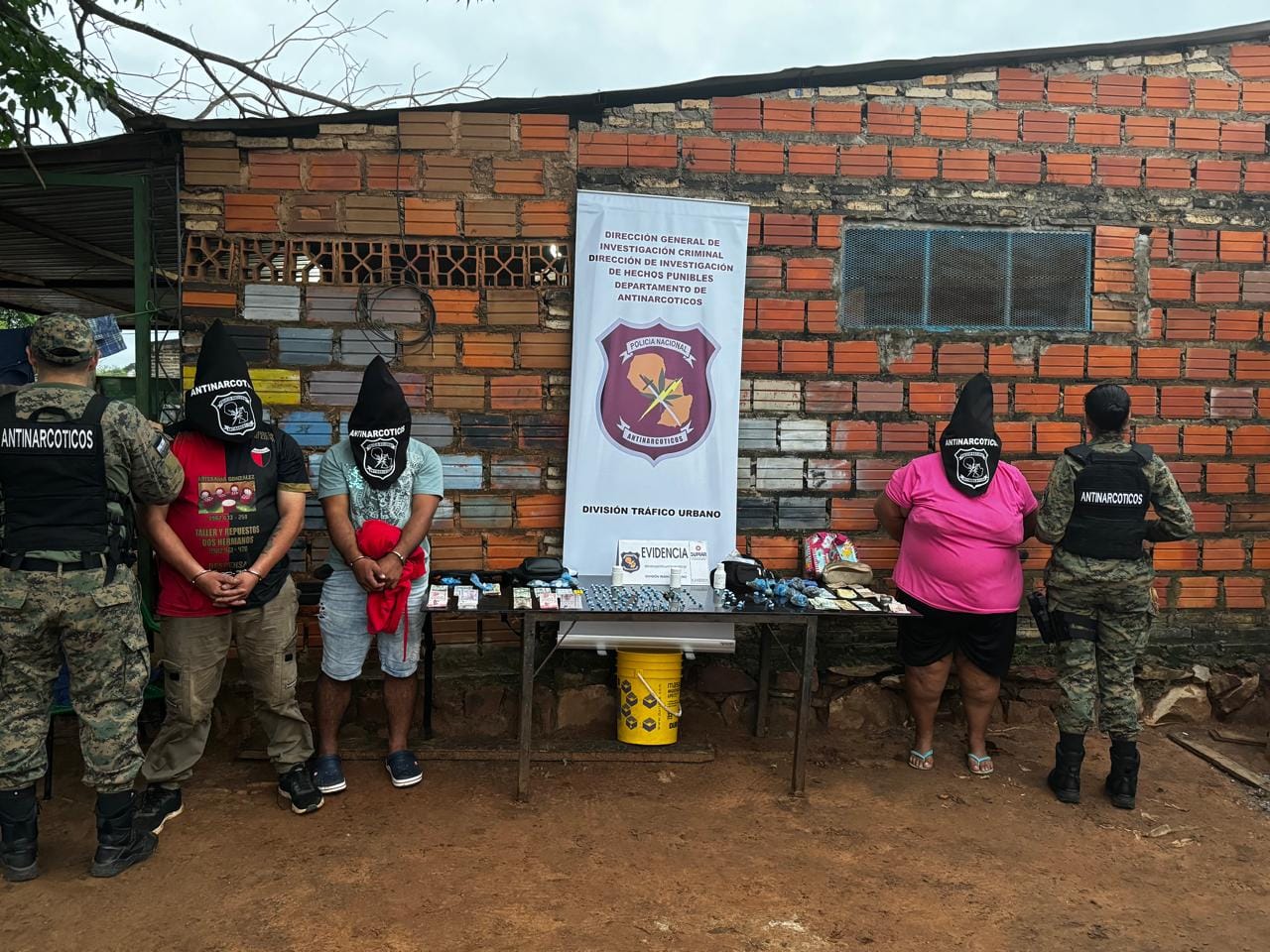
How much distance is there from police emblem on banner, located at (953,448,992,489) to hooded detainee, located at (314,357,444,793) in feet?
8.28

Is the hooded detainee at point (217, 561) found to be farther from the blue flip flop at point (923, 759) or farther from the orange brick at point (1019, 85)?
the orange brick at point (1019, 85)

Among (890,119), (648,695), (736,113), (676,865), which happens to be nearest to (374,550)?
(648,695)

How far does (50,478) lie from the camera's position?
10.5ft

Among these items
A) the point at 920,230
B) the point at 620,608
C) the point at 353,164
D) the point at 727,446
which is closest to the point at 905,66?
the point at 920,230

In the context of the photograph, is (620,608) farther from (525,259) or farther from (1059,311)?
(1059,311)

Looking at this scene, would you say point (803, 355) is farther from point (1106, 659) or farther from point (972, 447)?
point (1106, 659)

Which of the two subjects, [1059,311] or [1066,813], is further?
[1059,311]

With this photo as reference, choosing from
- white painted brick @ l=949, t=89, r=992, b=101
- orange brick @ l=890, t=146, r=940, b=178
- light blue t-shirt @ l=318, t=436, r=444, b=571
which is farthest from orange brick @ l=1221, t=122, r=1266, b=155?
light blue t-shirt @ l=318, t=436, r=444, b=571

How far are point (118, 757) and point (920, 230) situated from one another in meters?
4.57

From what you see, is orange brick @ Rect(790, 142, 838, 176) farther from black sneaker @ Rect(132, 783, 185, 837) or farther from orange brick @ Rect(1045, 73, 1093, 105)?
black sneaker @ Rect(132, 783, 185, 837)

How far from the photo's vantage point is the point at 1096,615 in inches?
167

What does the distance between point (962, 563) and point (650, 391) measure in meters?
1.80

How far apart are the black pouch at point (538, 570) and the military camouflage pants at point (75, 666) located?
65.9 inches

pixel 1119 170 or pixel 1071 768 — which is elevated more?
pixel 1119 170
